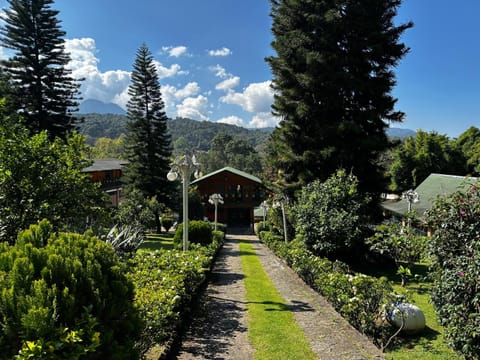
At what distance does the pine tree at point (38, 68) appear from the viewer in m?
18.1

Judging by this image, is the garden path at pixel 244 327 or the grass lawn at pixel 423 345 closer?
the garden path at pixel 244 327

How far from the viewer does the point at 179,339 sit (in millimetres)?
4984

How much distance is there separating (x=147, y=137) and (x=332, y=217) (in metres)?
19.8

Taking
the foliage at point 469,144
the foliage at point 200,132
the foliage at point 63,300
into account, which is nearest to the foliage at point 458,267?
the foliage at point 63,300

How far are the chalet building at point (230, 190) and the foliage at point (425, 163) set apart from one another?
51.6 ft

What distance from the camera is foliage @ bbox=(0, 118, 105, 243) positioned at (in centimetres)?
505

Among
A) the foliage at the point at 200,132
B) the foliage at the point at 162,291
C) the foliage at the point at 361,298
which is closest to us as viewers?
the foliage at the point at 162,291

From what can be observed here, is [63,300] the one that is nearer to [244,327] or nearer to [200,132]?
[244,327]

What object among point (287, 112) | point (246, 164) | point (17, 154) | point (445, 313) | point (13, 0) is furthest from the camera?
point (246, 164)

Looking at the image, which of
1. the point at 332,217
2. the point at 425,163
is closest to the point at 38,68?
the point at 332,217

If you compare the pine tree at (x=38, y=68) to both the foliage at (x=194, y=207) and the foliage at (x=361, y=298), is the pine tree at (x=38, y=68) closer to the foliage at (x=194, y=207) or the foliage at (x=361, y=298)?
the foliage at (x=194, y=207)

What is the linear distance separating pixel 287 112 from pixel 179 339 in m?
11.2

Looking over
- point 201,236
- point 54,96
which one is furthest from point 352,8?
point 54,96

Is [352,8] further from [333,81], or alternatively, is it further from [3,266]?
[3,266]
